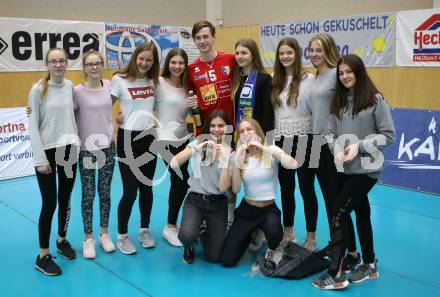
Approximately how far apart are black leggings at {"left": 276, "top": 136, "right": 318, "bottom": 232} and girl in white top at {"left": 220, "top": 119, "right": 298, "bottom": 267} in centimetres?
13

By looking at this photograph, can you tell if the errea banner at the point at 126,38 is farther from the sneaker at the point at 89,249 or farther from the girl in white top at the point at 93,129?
the sneaker at the point at 89,249

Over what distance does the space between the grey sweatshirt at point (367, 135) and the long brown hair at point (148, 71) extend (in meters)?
1.57

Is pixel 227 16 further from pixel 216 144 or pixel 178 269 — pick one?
pixel 178 269

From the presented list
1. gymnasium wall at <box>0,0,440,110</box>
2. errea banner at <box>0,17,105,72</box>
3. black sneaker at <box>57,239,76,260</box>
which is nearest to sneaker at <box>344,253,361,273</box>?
black sneaker at <box>57,239,76,260</box>

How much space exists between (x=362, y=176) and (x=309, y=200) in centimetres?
79

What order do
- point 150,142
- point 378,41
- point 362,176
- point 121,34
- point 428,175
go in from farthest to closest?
point 121,34 → point 378,41 → point 428,175 → point 150,142 → point 362,176

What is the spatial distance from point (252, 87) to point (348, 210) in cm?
127

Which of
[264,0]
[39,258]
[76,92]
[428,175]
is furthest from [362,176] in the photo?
[264,0]

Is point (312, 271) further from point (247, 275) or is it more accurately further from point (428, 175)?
point (428, 175)

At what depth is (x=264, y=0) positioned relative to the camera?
10734mm

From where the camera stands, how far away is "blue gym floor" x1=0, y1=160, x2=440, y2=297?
336cm

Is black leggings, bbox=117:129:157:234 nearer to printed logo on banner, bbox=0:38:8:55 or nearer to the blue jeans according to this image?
the blue jeans

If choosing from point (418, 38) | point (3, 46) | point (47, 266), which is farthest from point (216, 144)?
point (3, 46)

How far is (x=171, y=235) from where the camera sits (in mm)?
4305
